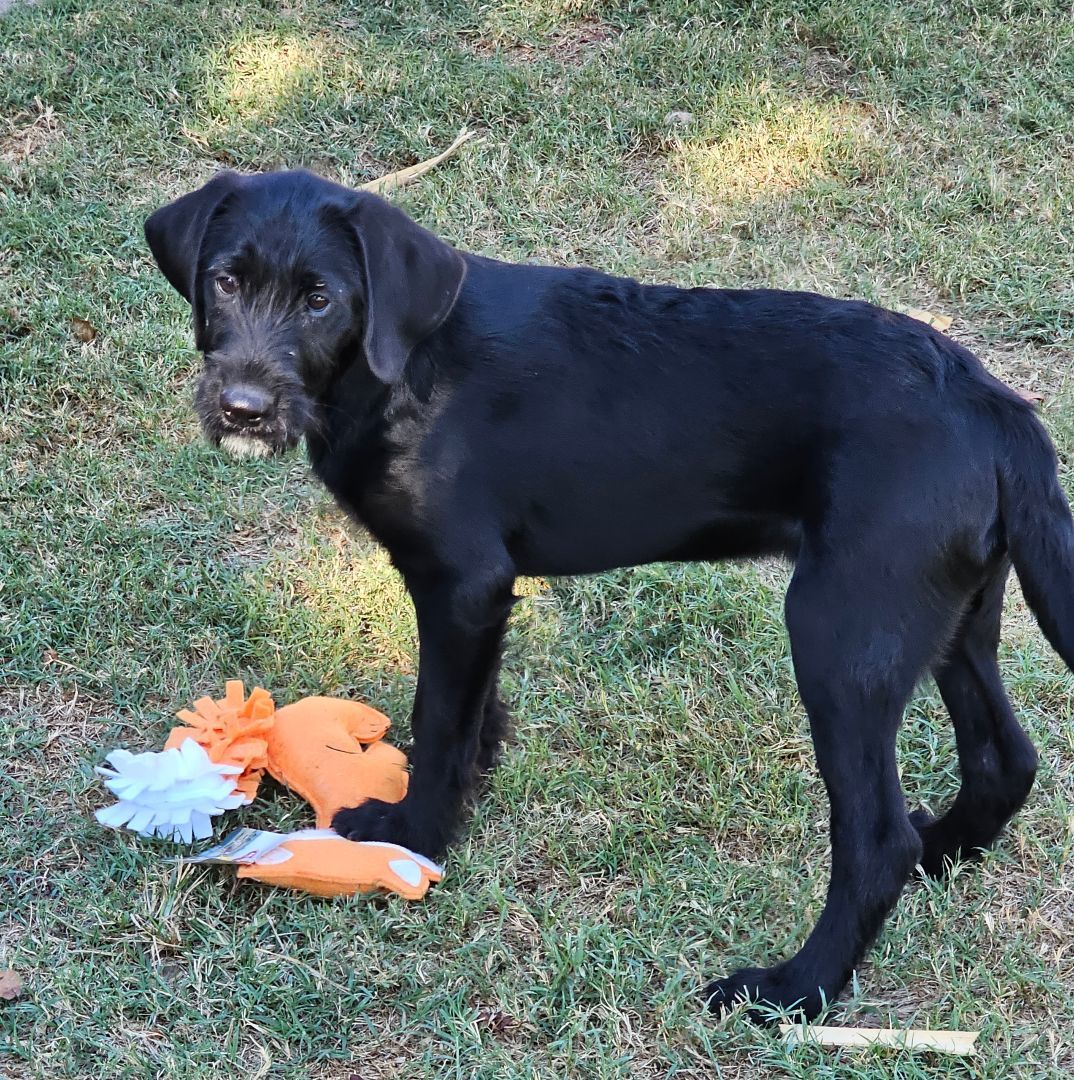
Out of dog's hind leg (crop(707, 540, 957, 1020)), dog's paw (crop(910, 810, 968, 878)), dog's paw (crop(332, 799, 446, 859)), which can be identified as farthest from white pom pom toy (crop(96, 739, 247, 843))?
dog's paw (crop(910, 810, 968, 878))

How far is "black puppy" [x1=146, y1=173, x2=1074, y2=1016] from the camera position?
9.14ft

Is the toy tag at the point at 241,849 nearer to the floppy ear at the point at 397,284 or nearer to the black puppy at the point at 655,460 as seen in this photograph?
the black puppy at the point at 655,460

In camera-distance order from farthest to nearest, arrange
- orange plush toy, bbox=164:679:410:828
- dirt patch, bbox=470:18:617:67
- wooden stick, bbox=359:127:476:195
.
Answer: dirt patch, bbox=470:18:617:67
wooden stick, bbox=359:127:476:195
orange plush toy, bbox=164:679:410:828

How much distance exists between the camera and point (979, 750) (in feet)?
10.7

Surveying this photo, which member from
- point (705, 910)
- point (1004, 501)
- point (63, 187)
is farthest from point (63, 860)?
point (63, 187)

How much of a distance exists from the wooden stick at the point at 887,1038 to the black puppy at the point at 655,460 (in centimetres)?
6

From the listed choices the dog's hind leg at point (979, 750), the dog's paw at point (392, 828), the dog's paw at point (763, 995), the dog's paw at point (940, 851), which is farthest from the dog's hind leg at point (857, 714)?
the dog's paw at point (392, 828)

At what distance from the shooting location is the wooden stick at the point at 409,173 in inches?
239

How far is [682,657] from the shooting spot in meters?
4.00

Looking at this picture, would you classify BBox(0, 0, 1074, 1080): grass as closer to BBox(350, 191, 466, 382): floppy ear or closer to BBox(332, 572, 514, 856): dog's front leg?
BBox(332, 572, 514, 856): dog's front leg

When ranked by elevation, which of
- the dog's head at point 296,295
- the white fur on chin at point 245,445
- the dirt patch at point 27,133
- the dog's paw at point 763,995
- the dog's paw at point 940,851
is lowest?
the dog's paw at point 763,995

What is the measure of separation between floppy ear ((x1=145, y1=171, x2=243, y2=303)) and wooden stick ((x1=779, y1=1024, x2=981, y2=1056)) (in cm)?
206

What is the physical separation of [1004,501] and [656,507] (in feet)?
2.43

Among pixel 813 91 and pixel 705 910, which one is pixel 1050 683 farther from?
pixel 813 91
